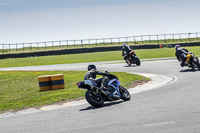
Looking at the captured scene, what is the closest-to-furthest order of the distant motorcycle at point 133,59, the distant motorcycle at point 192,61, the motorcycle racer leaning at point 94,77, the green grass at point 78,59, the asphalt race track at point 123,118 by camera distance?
the asphalt race track at point 123,118, the motorcycle racer leaning at point 94,77, the distant motorcycle at point 192,61, the distant motorcycle at point 133,59, the green grass at point 78,59

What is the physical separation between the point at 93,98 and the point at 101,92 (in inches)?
17.3

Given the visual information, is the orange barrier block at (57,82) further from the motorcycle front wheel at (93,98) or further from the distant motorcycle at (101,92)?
the motorcycle front wheel at (93,98)

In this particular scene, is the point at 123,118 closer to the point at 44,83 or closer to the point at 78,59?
the point at 44,83

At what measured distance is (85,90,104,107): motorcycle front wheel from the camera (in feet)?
36.1

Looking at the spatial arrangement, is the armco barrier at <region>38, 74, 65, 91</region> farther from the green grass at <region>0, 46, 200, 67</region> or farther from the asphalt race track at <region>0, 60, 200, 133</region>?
the green grass at <region>0, 46, 200, 67</region>

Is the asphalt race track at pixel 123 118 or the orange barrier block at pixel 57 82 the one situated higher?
the orange barrier block at pixel 57 82

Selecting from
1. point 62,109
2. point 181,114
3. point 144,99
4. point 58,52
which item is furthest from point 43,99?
point 58,52

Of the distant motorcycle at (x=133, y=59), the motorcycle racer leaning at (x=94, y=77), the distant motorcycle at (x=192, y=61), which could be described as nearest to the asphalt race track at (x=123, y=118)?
the motorcycle racer leaning at (x=94, y=77)

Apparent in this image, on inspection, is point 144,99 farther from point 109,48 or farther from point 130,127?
point 109,48

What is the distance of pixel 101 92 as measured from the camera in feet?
37.8

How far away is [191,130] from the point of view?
7.57 meters

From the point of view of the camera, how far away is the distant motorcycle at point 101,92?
11.1 m

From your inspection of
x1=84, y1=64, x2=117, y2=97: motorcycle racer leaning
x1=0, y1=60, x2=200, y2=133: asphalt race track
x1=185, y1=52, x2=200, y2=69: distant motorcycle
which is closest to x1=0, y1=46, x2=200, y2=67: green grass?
x1=185, y1=52, x2=200, y2=69: distant motorcycle

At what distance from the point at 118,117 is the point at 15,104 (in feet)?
18.1
